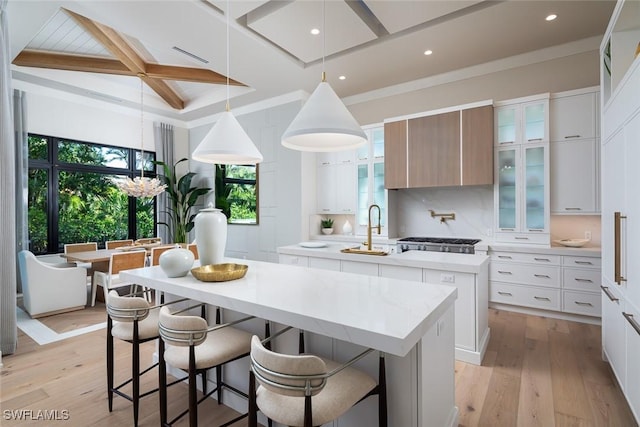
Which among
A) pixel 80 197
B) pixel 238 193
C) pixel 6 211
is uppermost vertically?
pixel 238 193

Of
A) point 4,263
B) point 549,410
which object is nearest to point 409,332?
point 549,410

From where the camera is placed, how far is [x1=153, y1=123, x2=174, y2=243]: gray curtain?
21.0 ft

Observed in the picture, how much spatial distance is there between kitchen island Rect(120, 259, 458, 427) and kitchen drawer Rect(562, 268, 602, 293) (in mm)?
2565

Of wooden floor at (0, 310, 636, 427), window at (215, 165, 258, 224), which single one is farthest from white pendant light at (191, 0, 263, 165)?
window at (215, 165, 258, 224)

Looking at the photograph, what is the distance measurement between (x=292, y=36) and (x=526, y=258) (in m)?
3.77

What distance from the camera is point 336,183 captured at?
209 inches

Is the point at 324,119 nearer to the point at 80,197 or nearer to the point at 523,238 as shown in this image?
the point at 523,238

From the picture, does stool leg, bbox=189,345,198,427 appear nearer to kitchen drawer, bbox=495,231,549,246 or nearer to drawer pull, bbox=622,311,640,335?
drawer pull, bbox=622,311,640,335

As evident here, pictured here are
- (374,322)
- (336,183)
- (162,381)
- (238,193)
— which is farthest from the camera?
(238,193)

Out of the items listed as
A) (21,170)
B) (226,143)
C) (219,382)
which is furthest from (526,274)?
(21,170)

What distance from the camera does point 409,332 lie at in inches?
44.9

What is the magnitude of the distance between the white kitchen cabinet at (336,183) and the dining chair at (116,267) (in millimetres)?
2823

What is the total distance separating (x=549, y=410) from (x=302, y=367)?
1.92 metres

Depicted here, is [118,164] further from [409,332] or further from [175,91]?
[409,332]
